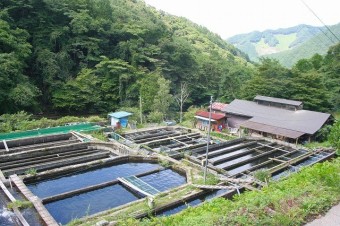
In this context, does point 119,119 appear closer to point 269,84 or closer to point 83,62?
point 83,62

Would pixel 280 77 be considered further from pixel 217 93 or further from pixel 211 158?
pixel 211 158

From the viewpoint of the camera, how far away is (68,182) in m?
15.4

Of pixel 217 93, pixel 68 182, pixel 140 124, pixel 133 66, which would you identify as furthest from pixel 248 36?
pixel 68 182

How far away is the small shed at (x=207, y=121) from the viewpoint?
27.3m

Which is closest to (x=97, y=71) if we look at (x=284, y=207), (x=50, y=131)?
(x=50, y=131)

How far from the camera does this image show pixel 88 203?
13.1m

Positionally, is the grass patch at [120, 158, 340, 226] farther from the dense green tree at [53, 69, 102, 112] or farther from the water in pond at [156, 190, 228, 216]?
the dense green tree at [53, 69, 102, 112]

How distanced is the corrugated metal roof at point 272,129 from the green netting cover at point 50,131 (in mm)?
12692

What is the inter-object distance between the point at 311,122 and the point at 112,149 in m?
16.1

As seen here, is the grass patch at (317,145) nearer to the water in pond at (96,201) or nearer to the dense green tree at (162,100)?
the water in pond at (96,201)

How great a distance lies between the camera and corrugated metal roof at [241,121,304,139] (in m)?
22.6

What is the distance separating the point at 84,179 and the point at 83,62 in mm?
22937

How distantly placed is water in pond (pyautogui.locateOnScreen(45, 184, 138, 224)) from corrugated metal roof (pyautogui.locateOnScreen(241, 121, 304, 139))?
1370 cm

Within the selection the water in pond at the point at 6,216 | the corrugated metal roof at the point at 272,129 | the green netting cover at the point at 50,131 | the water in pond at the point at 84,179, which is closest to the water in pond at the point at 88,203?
the water in pond at the point at 84,179
